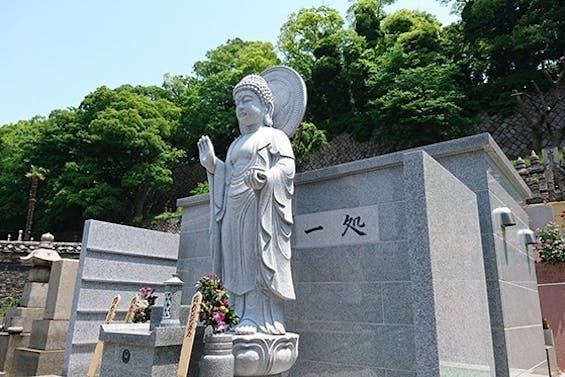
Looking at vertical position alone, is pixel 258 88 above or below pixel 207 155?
above

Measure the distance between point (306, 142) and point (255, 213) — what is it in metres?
15.1

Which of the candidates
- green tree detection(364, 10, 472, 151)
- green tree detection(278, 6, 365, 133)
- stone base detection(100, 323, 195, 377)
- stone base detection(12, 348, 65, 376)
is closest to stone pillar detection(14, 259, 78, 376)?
stone base detection(12, 348, 65, 376)

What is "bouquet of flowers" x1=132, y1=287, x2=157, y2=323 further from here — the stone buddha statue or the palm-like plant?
the palm-like plant

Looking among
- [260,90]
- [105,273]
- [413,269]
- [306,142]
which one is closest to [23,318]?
[105,273]

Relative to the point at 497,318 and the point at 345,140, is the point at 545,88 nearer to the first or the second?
the point at 345,140

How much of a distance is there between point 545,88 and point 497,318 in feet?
56.5

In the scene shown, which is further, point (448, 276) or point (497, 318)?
point (497, 318)

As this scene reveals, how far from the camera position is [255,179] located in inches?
155

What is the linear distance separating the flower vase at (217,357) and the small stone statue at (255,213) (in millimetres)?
289

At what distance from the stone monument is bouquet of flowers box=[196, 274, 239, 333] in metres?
0.17

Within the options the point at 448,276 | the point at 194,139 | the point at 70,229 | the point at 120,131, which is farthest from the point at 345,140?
the point at 448,276

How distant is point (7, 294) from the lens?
17.2 metres

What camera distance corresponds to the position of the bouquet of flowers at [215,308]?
343 centimetres

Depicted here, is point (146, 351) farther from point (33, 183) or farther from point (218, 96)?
point (33, 183)
